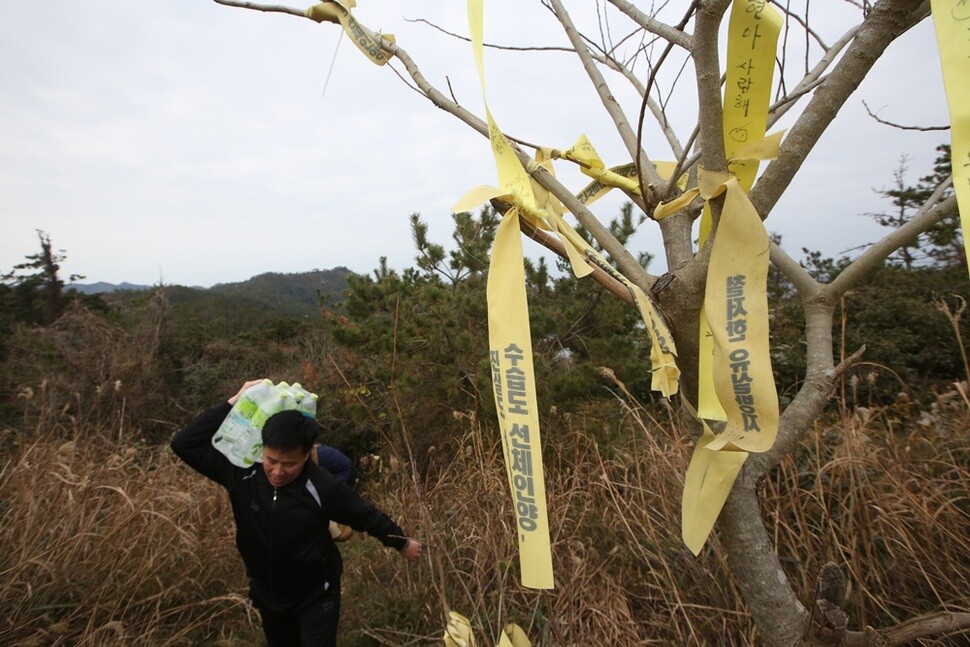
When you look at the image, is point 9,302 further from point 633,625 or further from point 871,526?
point 871,526

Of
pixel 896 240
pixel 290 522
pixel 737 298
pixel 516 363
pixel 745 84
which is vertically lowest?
pixel 290 522

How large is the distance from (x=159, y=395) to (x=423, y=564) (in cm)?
867

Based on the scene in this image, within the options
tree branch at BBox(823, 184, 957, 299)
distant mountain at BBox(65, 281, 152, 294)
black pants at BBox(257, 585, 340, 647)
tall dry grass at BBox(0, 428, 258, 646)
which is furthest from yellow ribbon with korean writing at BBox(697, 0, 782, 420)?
distant mountain at BBox(65, 281, 152, 294)

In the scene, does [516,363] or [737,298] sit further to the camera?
[516,363]

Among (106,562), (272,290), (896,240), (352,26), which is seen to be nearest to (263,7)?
A: (352,26)

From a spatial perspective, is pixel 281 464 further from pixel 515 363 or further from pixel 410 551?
pixel 515 363

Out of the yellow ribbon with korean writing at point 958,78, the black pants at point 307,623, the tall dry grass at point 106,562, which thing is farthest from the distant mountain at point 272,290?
the yellow ribbon with korean writing at point 958,78

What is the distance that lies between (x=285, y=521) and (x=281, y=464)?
0.23 metres

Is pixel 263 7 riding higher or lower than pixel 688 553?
higher

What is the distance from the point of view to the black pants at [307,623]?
6.73 feet

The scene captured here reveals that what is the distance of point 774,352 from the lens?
5188 millimetres

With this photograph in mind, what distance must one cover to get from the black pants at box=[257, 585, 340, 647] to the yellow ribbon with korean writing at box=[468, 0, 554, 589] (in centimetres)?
159

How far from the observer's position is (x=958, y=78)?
0.60 m

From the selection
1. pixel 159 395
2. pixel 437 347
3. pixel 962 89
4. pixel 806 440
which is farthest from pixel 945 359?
pixel 159 395
